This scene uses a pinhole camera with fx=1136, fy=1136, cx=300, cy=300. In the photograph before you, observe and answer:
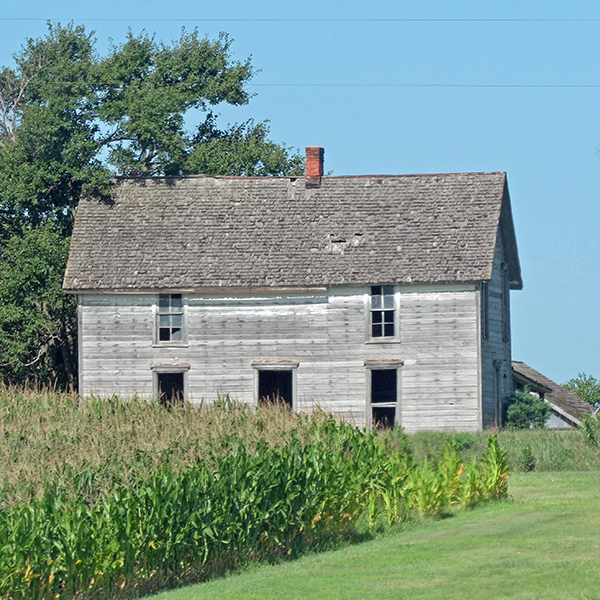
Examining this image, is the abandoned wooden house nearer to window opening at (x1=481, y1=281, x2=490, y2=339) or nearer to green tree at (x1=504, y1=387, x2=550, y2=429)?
window opening at (x1=481, y1=281, x2=490, y2=339)

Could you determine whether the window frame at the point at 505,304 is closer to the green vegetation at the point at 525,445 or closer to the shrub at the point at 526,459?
the green vegetation at the point at 525,445

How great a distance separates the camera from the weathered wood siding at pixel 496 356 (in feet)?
125

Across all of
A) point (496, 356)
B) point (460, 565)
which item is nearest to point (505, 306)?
point (496, 356)

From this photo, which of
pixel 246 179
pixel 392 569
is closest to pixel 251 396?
pixel 246 179

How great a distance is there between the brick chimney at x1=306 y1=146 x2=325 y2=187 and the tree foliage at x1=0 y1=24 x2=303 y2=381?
5834 mm

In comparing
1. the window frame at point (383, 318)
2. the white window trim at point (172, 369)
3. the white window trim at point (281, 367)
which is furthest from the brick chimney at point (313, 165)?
the white window trim at point (172, 369)

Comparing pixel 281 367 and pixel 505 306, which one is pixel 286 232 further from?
pixel 505 306

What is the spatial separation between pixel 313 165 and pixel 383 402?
30.1 ft

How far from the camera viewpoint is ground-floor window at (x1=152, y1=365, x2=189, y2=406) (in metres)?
38.6

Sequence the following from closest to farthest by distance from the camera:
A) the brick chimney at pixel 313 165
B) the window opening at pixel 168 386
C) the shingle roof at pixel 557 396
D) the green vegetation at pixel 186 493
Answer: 1. the green vegetation at pixel 186 493
2. the window opening at pixel 168 386
3. the brick chimney at pixel 313 165
4. the shingle roof at pixel 557 396

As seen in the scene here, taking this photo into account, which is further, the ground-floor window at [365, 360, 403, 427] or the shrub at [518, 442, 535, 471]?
the ground-floor window at [365, 360, 403, 427]

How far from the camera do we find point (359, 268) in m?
38.2

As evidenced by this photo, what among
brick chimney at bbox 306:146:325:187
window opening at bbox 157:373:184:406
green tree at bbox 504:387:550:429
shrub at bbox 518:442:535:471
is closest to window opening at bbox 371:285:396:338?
green tree at bbox 504:387:550:429

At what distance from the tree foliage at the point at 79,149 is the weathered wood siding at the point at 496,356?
1221cm
